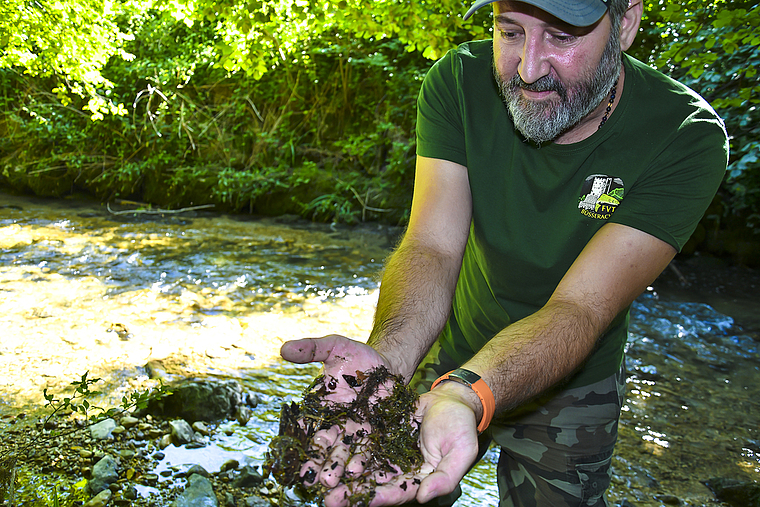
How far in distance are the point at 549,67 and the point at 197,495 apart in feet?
7.70

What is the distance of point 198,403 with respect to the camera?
3201 millimetres

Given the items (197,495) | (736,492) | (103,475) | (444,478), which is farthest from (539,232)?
(103,475)

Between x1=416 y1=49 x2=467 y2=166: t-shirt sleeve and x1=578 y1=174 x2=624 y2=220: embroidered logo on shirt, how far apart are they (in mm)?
482

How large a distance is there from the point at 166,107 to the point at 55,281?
573 centimetres

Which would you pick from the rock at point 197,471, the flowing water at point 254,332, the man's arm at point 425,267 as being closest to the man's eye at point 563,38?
the man's arm at point 425,267

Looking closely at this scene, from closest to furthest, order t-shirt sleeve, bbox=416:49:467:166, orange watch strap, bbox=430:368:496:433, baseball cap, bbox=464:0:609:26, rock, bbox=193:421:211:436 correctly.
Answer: orange watch strap, bbox=430:368:496:433 < baseball cap, bbox=464:0:609:26 < t-shirt sleeve, bbox=416:49:467:166 < rock, bbox=193:421:211:436

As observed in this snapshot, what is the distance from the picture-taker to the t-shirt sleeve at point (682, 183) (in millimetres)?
1847

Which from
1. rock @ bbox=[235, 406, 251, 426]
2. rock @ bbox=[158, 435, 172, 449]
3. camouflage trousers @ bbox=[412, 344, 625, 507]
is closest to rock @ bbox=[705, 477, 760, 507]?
camouflage trousers @ bbox=[412, 344, 625, 507]

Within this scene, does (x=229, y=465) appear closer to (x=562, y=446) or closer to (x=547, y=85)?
(x=562, y=446)

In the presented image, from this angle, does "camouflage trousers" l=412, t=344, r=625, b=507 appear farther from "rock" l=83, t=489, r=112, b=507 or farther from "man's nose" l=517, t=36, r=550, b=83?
"rock" l=83, t=489, r=112, b=507

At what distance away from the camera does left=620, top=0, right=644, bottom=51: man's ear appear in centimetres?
192

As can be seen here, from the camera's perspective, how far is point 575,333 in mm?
1721

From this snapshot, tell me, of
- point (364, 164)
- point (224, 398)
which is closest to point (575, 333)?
point (224, 398)

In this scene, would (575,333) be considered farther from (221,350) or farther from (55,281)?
(55,281)
